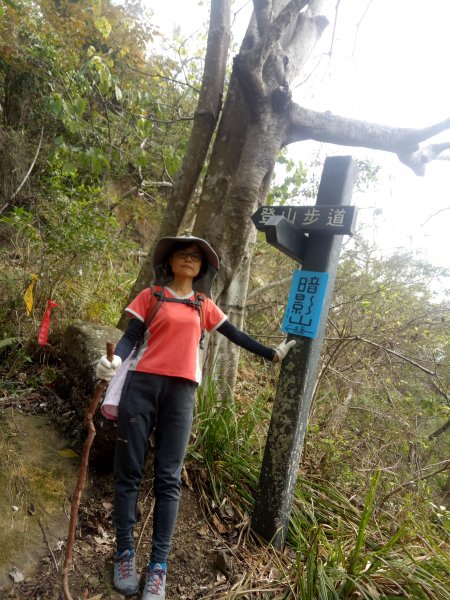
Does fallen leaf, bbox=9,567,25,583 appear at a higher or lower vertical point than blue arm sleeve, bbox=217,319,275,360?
lower

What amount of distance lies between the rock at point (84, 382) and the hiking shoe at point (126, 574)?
821 millimetres

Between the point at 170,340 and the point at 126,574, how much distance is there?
1387 millimetres

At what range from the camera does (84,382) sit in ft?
11.5

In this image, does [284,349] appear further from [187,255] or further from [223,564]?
[223,564]

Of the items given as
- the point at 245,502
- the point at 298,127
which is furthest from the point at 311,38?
the point at 245,502

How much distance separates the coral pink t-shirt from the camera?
2.41 m

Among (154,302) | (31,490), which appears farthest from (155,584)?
(154,302)

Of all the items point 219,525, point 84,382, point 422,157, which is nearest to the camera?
point 219,525

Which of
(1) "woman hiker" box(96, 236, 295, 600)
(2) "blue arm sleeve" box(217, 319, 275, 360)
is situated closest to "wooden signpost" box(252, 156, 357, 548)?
(2) "blue arm sleeve" box(217, 319, 275, 360)

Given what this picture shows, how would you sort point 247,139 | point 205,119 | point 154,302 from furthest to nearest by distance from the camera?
point 205,119 → point 247,139 → point 154,302

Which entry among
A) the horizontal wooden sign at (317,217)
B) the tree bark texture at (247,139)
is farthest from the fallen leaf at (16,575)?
the horizontal wooden sign at (317,217)

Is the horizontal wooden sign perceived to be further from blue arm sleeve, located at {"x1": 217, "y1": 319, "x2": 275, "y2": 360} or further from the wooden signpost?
blue arm sleeve, located at {"x1": 217, "y1": 319, "x2": 275, "y2": 360}

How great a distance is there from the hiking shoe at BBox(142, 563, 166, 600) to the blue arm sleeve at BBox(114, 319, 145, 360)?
1243mm

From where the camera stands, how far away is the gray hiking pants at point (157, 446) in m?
2.35
